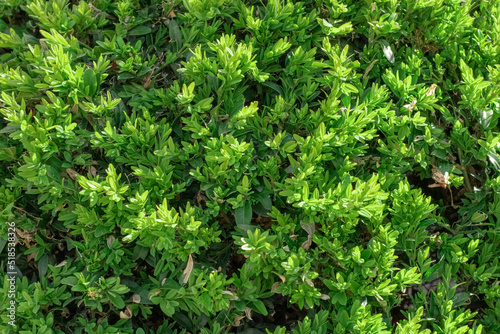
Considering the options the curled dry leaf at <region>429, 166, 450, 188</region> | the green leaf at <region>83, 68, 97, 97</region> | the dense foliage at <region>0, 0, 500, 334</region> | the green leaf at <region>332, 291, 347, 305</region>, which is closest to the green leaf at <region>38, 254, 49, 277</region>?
the dense foliage at <region>0, 0, 500, 334</region>

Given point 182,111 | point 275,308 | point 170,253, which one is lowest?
point 275,308

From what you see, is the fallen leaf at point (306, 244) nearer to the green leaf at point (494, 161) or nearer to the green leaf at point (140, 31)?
the green leaf at point (494, 161)

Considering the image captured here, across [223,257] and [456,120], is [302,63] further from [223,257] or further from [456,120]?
[223,257]

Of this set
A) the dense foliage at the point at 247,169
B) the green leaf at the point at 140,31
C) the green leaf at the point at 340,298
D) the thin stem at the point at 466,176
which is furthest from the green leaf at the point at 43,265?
the thin stem at the point at 466,176

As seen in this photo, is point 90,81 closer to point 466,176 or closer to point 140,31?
point 140,31

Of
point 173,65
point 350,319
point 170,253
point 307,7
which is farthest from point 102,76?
point 350,319

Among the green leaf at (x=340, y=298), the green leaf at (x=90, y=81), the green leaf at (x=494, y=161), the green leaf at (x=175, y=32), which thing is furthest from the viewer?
the green leaf at (x=175, y=32)

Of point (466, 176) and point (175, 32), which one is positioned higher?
point (175, 32)

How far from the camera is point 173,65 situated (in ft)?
8.54

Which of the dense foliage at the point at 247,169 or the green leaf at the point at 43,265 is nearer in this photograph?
the dense foliage at the point at 247,169

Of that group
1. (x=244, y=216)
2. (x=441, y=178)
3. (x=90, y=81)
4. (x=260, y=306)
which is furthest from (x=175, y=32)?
(x=441, y=178)

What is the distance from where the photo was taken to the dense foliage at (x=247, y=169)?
2172mm

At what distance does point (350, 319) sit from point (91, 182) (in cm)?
129

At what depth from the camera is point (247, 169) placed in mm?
2256
